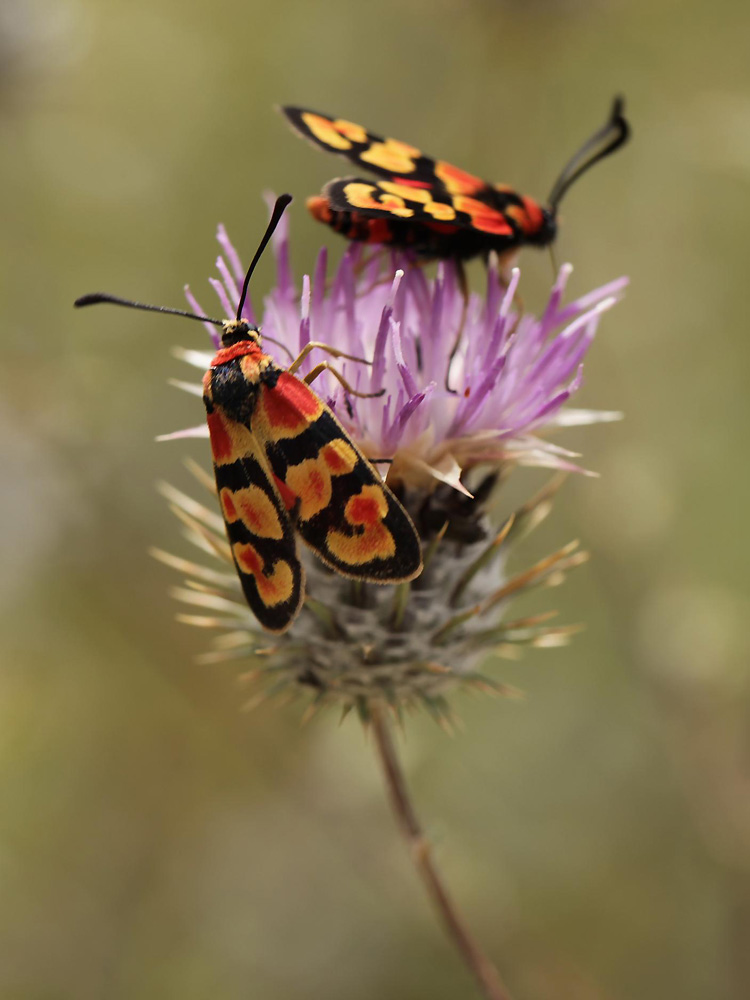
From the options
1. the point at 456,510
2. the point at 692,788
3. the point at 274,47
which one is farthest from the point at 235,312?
the point at 274,47

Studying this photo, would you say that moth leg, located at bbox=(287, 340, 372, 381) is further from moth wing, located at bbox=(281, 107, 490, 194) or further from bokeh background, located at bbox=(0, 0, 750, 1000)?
bokeh background, located at bbox=(0, 0, 750, 1000)

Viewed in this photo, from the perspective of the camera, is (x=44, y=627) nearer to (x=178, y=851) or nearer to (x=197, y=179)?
(x=178, y=851)

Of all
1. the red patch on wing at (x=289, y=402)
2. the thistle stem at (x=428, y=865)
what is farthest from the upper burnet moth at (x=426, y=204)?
the thistle stem at (x=428, y=865)

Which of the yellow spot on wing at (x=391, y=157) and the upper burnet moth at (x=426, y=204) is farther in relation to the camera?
the yellow spot on wing at (x=391, y=157)

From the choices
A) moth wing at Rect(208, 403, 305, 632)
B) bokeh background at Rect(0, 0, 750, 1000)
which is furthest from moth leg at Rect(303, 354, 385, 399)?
bokeh background at Rect(0, 0, 750, 1000)

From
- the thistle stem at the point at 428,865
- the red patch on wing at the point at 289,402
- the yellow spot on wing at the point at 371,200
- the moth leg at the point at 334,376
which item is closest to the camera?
the yellow spot on wing at the point at 371,200

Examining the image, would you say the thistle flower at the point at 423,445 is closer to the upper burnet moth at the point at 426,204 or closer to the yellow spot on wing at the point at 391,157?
the upper burnet moth at the point at 426,204
